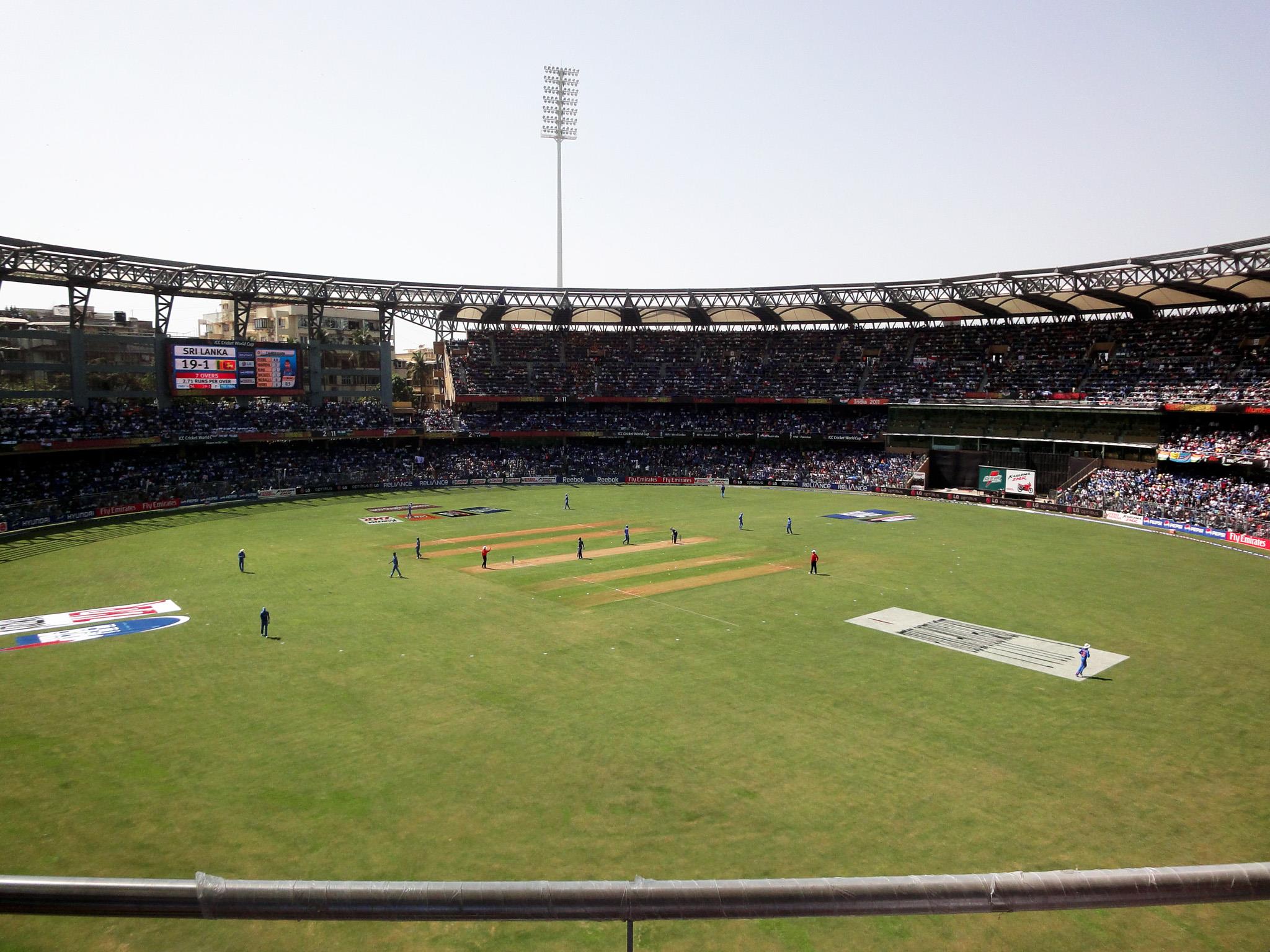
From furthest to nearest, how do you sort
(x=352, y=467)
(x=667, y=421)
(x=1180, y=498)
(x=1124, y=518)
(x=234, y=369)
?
(x=667, y=421), (x=352, y=467), (x=234, y=369), (x=1124, y=518), (x=1180, y=498)

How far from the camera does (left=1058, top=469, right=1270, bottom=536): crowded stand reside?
4881cm

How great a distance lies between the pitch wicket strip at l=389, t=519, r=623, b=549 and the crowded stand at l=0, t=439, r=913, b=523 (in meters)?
24.0

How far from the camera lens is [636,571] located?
3703 cm

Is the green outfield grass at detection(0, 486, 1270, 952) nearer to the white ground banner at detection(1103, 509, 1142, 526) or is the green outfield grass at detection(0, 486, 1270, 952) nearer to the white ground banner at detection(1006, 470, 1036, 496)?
the white ground banner at detection(1103, 509, 1142, 526)

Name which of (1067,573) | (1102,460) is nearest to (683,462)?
(1102,460)

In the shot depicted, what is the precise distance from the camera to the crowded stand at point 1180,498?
1922 inches

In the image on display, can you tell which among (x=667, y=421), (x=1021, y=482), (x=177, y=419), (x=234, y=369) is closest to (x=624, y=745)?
(x=1021, y=482)

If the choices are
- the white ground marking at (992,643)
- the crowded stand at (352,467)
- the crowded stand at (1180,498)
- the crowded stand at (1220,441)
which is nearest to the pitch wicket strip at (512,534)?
the white ground marking at (992,643)

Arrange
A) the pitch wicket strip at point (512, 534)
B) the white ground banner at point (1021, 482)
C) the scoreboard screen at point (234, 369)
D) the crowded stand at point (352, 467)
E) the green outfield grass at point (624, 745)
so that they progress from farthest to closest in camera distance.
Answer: the white ground banner at point (1021, 482) → the scoreboard screen at point (234, 369) → the crowded stand at point (352, 467) → the pitch wicket strip at point (512, 534) → the green outfield grass at point (624, 745)

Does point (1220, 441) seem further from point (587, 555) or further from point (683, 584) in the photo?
point (587, 555)

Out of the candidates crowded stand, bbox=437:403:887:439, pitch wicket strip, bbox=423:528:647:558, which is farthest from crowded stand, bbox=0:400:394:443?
pitch wicket strip, bbox=423:528:647:558

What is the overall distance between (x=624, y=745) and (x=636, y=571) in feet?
61.2

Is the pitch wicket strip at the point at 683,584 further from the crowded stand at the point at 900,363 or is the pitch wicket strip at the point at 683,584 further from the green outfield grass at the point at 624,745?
the crowded stand at the point at 900,363

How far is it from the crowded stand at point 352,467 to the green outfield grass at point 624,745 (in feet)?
66.3
